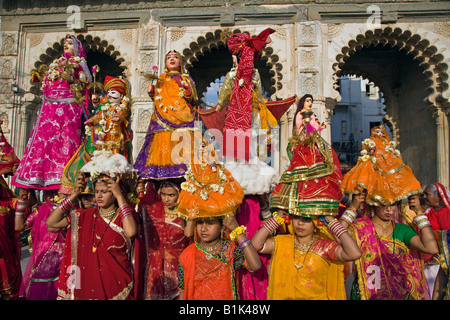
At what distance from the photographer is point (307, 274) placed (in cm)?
284

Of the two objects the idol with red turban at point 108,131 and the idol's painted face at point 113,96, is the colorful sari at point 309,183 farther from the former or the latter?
the idol's painted face at point 113,96

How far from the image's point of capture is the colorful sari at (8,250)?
159 inches

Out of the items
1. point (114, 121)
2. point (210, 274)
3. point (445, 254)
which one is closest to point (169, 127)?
point (114, 121)

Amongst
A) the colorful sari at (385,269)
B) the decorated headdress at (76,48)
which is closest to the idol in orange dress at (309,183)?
the colorful sari at (385,269)

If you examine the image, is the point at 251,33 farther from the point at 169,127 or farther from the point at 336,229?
the point at 336,229

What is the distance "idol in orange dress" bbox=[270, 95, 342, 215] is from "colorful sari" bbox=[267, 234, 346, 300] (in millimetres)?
327

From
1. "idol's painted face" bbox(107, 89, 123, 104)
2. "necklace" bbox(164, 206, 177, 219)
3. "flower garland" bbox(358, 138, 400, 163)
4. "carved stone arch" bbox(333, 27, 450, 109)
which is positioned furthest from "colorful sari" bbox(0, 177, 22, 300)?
"carved stone arch" bbox(333, 27, 450, 109)

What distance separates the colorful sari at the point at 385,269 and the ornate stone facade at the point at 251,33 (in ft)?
21.7

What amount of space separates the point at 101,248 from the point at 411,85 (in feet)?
41.6

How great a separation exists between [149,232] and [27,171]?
2330 mm

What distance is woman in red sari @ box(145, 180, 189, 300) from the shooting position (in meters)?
3.48

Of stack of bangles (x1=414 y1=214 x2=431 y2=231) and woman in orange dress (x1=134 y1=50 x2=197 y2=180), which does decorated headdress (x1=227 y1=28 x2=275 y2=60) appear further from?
stack of bangles (x1=414 y1=214 x2=431 y2=231)

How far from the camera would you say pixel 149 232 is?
3.57 meters
